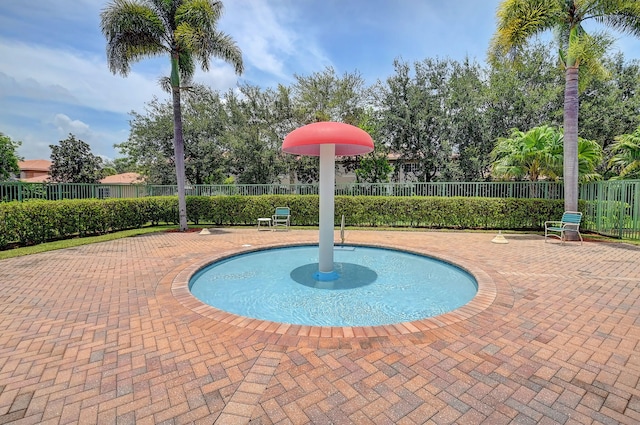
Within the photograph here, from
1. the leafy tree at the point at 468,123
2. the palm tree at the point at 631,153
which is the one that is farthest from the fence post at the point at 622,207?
the leafy tree at the point at 468,123

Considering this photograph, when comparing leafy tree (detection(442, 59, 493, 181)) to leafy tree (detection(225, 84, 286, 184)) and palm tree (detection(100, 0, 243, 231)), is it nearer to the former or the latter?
leafy tree (detection(225, 84, 286, 184))

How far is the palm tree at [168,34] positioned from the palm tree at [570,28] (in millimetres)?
11040

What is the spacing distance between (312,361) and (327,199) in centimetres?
401

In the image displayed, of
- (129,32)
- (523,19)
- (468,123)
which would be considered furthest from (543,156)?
(129,32)

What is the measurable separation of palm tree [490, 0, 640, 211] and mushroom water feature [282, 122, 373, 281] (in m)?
8.81

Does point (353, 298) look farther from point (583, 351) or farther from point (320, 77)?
point (320, 77)

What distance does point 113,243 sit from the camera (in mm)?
11086

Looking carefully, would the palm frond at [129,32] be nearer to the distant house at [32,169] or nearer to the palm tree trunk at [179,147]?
the palm tree trunk at [179,147]

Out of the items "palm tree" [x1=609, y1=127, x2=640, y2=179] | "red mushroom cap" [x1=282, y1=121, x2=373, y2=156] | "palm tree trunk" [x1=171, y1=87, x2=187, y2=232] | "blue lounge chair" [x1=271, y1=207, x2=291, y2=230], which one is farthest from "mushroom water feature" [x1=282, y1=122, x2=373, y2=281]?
"palm tree" [x1=609, y1=127, x2=640, y2=179]

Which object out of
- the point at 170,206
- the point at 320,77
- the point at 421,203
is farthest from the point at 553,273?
the point at 320,77

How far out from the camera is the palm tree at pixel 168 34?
1237 centimetres

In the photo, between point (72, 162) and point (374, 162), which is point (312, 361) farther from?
point (72, 162)

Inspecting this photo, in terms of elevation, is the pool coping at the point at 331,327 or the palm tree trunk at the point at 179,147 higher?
the palm tree trunk at the point at 179,147

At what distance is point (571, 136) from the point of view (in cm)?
1144
